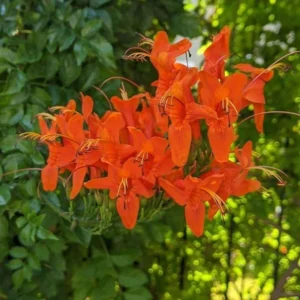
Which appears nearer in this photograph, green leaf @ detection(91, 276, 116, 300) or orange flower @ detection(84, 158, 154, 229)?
orange flower @ detection(84, 158, 154, 229)

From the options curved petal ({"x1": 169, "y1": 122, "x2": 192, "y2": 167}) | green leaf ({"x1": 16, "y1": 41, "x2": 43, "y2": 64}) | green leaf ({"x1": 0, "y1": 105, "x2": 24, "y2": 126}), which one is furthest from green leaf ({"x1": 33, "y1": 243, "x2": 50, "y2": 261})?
curved petal ({"x1": 169, "y1": 122, "x2": 192, "y2": 167})

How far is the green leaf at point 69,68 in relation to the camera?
3.40ft

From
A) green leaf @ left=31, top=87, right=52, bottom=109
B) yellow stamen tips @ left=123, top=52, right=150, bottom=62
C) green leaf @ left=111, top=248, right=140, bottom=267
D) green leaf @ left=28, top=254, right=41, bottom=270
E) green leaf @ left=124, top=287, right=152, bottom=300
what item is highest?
yellow stamen tips @ left=123, top=52, right=150, bottom=62

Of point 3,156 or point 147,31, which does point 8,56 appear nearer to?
point 3,156

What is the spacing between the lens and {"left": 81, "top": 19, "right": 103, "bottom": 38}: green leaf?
0.99 m

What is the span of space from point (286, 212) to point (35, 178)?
540mm

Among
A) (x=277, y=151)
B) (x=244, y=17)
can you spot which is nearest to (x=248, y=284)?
(x=277, y=151)

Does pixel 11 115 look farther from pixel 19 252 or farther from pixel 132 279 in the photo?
pixel 132 279

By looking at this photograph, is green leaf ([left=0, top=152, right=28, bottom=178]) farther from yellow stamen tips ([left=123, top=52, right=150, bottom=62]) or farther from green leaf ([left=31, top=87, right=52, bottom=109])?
yellow stamen tips ([left=123, top=52, right=150, bottom=62])

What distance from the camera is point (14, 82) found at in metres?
1.02

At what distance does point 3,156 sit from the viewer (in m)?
1.05

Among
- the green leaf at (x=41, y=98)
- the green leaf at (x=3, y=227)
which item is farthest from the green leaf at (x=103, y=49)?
the green leaf at (x=3, y=227)

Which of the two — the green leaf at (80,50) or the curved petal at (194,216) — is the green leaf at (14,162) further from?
the curved petal at (194,216)

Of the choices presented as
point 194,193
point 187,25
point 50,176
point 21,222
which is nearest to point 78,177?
point 50,176
